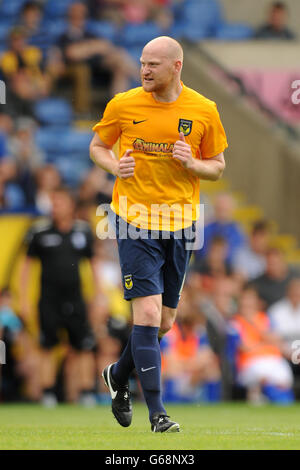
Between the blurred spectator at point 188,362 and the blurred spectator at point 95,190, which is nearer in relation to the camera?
the blurred spectator at point 188,362

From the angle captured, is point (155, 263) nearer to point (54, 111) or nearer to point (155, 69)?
point (155, 69)

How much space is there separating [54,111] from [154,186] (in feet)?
32.4

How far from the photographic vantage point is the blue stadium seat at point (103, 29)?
17219 mm

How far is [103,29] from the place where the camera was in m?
17.5

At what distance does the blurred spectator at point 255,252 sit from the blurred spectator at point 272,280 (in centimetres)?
38

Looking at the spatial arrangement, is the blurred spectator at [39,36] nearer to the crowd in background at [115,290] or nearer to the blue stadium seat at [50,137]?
the crowd in background at [115,290]

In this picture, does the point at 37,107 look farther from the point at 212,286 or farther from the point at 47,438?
the point at 47,438

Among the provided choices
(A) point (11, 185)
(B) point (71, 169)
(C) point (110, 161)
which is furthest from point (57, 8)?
(C) point (110, 161)

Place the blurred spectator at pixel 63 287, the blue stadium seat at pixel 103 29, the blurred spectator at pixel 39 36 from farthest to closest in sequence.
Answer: the blue stadium seat at pixel 103 29 < the blurred spectator at pixel 39 36 < the blurred spectator at pixel 63 287

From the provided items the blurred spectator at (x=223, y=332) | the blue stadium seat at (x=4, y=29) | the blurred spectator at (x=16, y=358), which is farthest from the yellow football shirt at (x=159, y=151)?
the blue stadium seat at (x=4, y=29)

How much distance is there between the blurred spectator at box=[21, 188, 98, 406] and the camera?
12156mm

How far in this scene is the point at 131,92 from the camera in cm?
711

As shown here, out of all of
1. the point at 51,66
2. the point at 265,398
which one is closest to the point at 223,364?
the point at 265,398

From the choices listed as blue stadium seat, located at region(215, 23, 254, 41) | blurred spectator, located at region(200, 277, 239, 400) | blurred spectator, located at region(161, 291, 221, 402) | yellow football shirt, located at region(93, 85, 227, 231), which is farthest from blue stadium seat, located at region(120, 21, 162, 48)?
yellow football shirt, located at region(93, 85, 227, 231)
